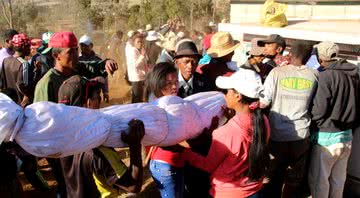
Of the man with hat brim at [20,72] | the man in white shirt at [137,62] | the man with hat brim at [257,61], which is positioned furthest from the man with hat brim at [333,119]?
the man in white shirt at [137,62]

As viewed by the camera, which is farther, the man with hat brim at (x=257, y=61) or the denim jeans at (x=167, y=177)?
the man with hat brim at (x=257, y=61)

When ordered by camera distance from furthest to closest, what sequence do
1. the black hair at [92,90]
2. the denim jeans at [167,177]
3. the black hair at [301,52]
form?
the black hair at [301,52]
the denim jeans at [167,177]
the black hair at [92,90]

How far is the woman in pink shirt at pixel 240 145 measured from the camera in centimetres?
279

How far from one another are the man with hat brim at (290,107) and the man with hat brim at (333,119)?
108mm

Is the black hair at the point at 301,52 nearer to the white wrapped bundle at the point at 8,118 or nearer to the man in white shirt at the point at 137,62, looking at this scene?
the white wrapped bundle at the point at 8,118

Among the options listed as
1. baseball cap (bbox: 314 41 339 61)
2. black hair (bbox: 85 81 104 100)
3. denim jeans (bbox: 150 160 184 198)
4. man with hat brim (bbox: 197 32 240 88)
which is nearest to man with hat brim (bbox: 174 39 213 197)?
man with hat brim (bbox: 197 32 240 88)

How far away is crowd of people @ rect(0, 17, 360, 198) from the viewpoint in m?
2.62

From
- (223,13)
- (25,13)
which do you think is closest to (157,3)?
(223,13)

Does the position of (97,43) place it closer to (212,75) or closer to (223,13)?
(223,13)

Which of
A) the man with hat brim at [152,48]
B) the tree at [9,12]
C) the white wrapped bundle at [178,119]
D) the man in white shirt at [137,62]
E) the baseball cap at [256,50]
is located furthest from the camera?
the tree at [9,12]

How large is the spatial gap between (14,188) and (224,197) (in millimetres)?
1509

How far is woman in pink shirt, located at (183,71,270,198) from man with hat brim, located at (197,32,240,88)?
1203 mm

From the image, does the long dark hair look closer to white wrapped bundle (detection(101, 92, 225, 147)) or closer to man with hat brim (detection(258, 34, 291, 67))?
white wrapped bundle (detection(101, 92, 225, 147))

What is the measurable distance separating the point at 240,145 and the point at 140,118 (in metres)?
0.81
